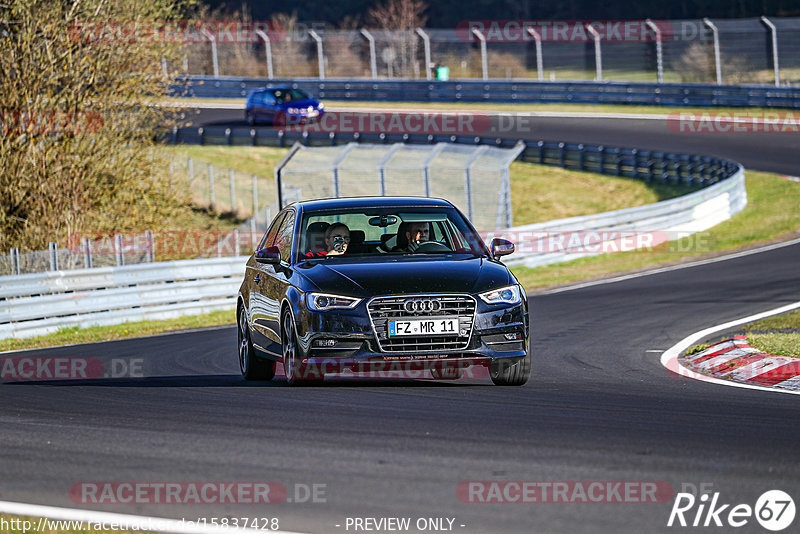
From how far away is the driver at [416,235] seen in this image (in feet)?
34.3

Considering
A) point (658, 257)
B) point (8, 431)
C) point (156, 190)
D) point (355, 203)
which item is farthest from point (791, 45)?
point (8, 431)

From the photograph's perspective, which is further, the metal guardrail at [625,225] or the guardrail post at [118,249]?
the metal guardrail at [625,225]

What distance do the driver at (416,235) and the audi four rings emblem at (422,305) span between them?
48.9 inches

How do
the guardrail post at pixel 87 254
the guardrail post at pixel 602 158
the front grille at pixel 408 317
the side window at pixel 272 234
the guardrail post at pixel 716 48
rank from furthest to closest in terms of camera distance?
the guardrail post at pixel 716 48 < the guardrail post at pixel 602 158 < the guardrail post at pixel 87 254 < the side window at pixel 272 234 < the front grille at pixel 408 317

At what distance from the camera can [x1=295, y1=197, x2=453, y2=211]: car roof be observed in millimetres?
10750

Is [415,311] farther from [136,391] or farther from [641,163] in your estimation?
[641,163]

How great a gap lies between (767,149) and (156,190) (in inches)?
751

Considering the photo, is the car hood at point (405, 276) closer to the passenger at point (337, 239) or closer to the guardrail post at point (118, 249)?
the passenger at point (337, 239)

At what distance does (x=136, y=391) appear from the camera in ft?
33.1

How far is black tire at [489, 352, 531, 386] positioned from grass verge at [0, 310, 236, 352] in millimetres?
8728

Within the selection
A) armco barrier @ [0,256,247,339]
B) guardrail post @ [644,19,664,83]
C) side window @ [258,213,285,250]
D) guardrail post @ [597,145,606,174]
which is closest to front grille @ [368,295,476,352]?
side window @ [258,213,285,250]

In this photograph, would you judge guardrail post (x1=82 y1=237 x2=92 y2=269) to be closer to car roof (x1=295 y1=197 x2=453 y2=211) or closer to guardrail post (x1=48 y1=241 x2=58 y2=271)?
guardrail post (x1=48 y1=241 x2=58 y2=271)

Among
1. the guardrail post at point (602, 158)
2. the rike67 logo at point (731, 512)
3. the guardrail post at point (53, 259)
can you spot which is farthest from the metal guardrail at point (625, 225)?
the rike67 logo at point (731, 512)

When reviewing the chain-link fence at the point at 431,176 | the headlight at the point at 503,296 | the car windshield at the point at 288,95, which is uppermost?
the headlight at the point at 503,296
